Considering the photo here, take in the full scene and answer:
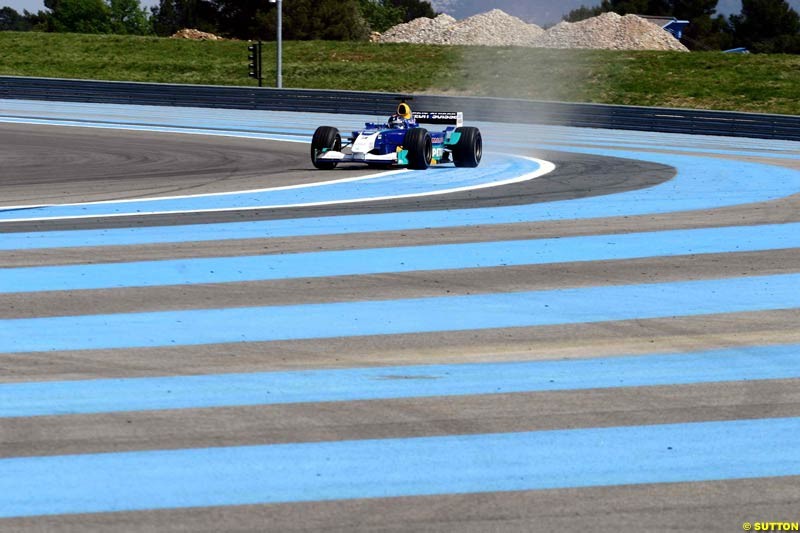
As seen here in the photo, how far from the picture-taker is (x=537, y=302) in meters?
9.23

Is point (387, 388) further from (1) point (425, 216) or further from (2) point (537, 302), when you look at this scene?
(1) point (425, 216)

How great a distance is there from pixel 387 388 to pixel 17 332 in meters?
2.65

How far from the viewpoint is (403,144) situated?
18.9 m

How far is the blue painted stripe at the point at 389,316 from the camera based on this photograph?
8.04 meters

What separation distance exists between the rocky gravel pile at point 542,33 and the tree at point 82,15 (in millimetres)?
65113

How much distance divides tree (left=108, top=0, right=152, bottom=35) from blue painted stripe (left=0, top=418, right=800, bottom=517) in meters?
145

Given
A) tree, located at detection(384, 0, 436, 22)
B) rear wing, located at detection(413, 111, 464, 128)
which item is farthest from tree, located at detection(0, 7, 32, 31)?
rear wing, located at detection(413, 111, 464, 128)

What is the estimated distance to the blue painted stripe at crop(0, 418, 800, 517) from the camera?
17.0 feet

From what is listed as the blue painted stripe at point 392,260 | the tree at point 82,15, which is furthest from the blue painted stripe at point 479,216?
the tree at point 82,15

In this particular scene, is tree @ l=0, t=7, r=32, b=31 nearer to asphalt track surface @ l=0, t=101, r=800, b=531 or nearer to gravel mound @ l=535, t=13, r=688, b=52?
gravel mound @ l=535, t=13, r=688, b=52

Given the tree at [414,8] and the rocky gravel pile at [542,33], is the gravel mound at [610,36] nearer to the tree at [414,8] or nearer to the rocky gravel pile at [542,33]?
the rocky gravel pile at [542,33]

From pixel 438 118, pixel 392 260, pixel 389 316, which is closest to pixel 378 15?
pixel 438 118

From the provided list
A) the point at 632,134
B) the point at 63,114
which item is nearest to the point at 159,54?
the point at 63,114

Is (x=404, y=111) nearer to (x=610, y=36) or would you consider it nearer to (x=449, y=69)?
(x=449, y=69)
